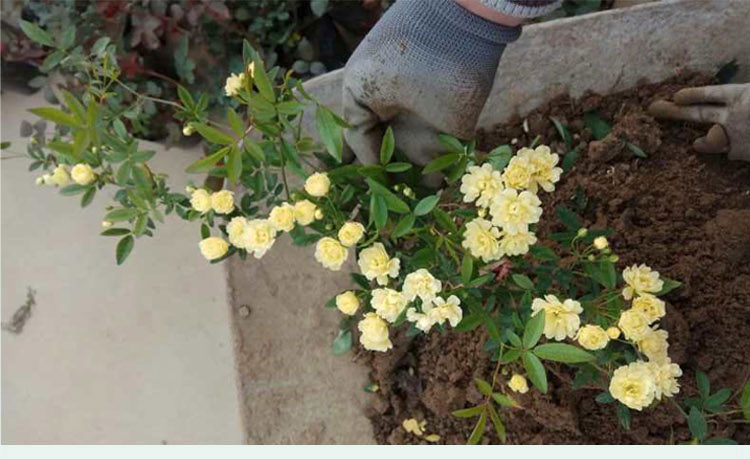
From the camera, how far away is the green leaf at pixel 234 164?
2.66 ft

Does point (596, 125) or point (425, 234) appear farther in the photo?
point (596, 125)

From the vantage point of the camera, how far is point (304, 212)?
0.82 meters

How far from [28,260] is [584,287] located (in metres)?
1.48

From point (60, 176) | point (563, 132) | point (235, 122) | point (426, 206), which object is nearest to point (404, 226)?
point (426, 206)

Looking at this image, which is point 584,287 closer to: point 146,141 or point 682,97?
point 682,97

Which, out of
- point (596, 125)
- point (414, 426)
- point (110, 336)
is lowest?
point (110, 336)

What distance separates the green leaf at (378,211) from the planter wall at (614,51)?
447mm

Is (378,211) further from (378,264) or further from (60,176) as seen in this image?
(60,176)

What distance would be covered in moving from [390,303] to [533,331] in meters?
0.17

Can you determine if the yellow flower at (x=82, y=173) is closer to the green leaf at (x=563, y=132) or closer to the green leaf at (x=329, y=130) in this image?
the green leaf at (x=329, y=130)

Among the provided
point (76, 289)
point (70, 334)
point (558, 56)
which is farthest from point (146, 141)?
point (558, 56)

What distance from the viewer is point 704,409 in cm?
91

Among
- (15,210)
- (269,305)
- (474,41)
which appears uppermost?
(474,41)

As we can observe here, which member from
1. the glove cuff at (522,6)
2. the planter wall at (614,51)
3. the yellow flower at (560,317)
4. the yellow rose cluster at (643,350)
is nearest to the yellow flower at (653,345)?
the yellow rose cluster at (643,350)
